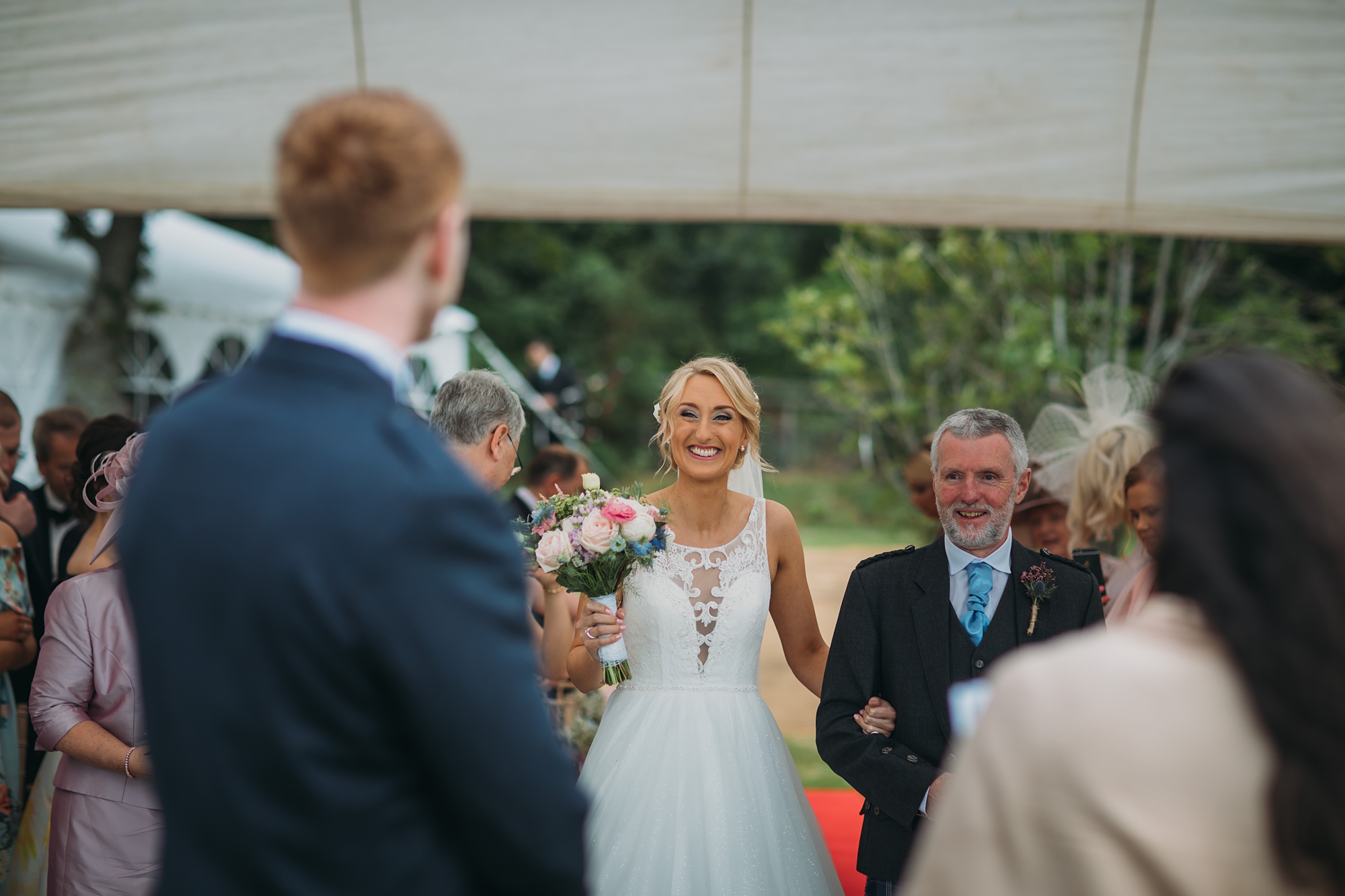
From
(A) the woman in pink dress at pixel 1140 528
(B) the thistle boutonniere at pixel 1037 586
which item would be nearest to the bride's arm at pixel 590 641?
(B) the thistle boutonniere at pixel 1037 586

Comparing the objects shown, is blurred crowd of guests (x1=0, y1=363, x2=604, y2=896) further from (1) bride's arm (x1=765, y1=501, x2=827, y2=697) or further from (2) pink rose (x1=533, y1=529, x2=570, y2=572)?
(1) bride's arm (x1=765, y1=501, x2=827, y2=697)

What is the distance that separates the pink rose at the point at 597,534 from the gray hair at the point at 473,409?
16.2 inches

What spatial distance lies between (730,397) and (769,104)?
163 cm

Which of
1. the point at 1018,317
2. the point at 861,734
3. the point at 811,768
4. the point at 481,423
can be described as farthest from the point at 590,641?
the point at 1018,317

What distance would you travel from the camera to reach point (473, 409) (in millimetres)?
3434

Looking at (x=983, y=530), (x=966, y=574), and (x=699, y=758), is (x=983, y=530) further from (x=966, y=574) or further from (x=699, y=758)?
(x=699, y=758)

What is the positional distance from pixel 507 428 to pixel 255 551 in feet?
7.14

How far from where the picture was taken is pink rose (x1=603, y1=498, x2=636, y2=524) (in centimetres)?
339

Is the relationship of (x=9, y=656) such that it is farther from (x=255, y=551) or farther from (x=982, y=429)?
(x=982, y=429)

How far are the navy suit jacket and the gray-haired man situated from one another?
2.00m

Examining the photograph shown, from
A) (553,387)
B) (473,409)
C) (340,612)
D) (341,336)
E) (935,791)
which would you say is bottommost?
(553,387)

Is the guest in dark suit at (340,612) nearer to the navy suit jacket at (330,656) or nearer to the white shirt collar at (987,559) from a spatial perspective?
the navy suit jacket at (330,656)

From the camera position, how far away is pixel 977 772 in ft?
4.37

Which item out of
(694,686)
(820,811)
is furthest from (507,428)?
(820,811)
